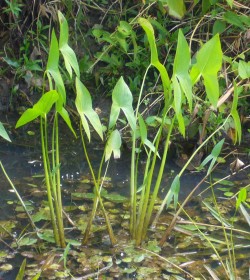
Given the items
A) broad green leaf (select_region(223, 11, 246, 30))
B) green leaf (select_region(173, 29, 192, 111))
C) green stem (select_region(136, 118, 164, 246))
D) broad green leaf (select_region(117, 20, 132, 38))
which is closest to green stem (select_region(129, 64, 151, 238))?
green stem (select_region(136, 118, 164, 246))

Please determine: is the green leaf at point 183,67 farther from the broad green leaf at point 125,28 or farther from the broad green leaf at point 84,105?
the broad green leaf at point 125,28

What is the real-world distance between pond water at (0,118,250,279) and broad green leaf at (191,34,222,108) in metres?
0.52

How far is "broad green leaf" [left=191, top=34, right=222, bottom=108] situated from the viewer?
195 centimetres

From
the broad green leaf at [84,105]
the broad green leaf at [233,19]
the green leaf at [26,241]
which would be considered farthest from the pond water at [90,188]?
the broad green leaf at [233,19]

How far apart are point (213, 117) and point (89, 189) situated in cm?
64

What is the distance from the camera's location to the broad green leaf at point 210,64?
6.39 feet

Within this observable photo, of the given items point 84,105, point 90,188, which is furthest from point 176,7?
point 84,105

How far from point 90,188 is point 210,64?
2.84ft

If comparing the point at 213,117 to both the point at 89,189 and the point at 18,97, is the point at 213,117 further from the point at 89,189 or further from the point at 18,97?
the point at 18,97

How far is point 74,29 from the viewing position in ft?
11.0

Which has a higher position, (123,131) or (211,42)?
(211,42)

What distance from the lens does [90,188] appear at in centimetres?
263

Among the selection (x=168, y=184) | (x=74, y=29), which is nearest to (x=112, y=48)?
(x=74, y=29)

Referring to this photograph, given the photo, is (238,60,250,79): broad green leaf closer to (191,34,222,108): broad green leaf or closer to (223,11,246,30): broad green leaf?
(191,34,222,108): broad green leaf
